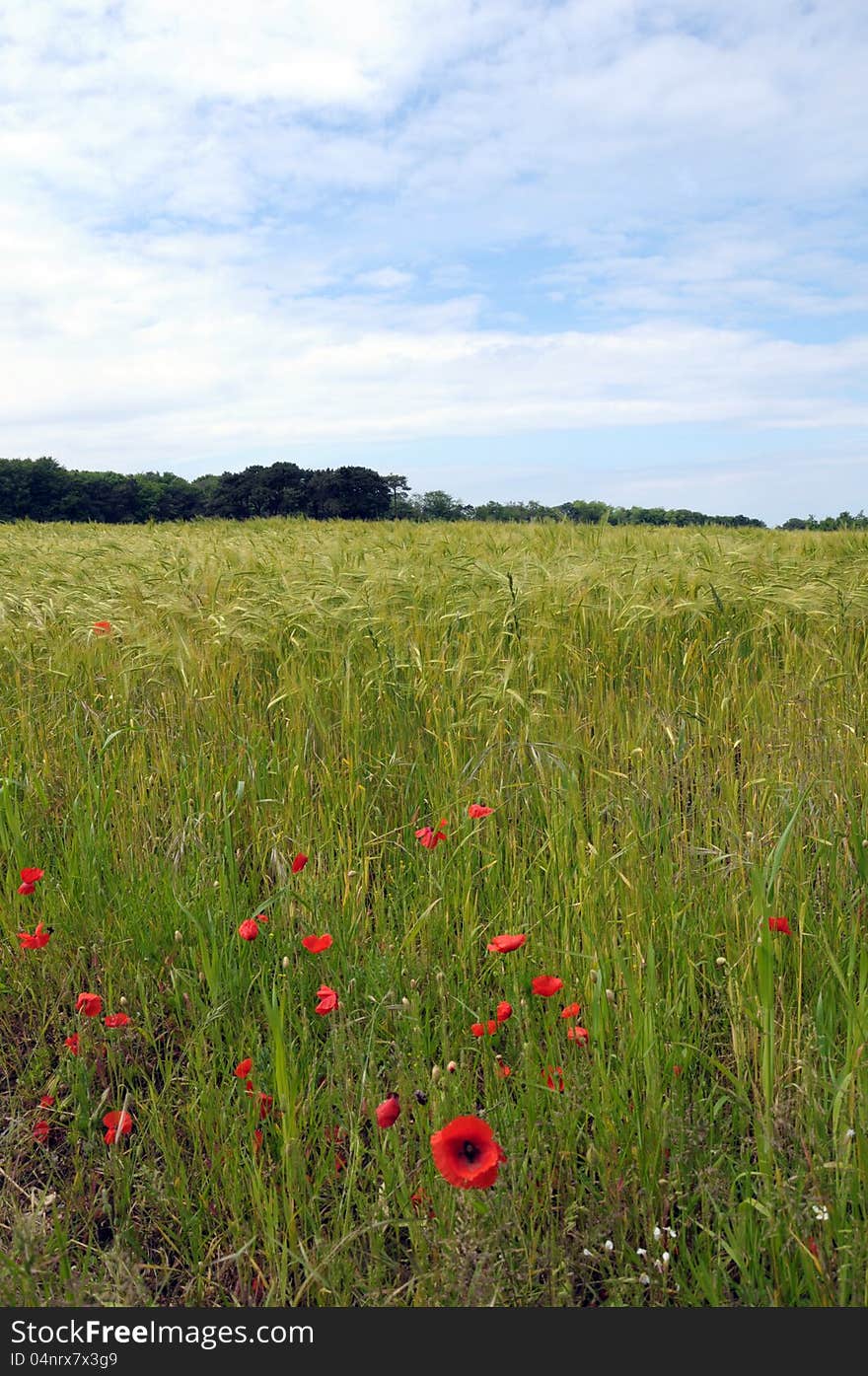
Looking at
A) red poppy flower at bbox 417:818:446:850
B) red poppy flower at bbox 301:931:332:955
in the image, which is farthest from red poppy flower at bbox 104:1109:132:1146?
red poppy flower at bbox 417:818:446:850

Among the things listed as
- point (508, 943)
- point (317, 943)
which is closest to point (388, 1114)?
point (508, 943)

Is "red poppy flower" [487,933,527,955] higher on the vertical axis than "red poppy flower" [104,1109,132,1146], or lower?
higher

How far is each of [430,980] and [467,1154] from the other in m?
0.60

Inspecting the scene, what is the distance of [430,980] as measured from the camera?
1678mm

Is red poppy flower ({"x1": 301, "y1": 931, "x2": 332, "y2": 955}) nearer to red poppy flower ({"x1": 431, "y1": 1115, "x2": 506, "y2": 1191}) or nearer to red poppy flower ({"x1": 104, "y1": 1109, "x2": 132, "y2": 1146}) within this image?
red poppy flower ({"x1": 104, "y1": 1109, "x2": 132, "y2": 1146})

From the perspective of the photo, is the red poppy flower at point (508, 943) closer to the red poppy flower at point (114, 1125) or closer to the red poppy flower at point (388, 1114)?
the red poppy flower at point (388, 1114)

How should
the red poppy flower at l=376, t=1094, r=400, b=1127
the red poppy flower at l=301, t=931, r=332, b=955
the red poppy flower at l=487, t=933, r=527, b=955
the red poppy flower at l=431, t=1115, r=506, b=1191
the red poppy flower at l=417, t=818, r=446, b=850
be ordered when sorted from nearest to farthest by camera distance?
the red poppy flower at l=431, t=1115, r=506, b=1191
the red poppy flower at l=376, t=1094, r=400, b=1127
the red poppy flower at l=487, t=933, r=527, b=955
the red poppy flower at l=301, t=931, r=332, b=955
the red poppy flower at l=417, t=818, r=446, b=850

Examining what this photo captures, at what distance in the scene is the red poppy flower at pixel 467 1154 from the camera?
104cm

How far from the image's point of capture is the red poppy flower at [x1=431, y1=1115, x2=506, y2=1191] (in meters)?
1.04

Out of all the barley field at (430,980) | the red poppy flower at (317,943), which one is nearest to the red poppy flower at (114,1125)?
the barley field at (430,980)

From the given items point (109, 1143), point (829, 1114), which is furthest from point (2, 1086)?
point (829, 1114)

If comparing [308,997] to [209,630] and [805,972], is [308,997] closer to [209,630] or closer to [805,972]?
[805,972]

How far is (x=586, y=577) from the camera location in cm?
423

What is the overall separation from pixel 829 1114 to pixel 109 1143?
1122mm
